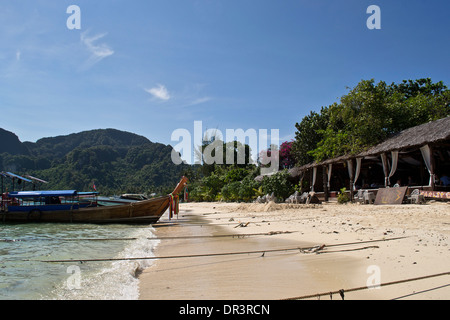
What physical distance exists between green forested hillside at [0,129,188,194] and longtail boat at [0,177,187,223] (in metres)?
44.8

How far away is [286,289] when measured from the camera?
3.25 m

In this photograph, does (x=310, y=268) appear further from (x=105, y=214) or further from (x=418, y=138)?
(x=418, y=138)

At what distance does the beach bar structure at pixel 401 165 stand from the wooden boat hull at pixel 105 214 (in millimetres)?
10002

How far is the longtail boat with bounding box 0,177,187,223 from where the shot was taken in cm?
1241

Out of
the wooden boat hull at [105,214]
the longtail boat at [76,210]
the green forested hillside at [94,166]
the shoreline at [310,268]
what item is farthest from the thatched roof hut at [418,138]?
the green forested hillside at [94,166]

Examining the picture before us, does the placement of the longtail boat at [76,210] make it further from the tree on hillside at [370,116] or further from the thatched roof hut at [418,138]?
the tree on hillside at [370,116]

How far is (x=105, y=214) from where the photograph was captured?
42.1ft

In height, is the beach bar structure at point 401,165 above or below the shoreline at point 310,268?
above

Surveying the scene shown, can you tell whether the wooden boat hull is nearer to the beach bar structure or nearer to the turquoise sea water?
the turquoise sea water

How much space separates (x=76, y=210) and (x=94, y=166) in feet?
242

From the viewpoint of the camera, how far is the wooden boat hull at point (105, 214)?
12398 mm

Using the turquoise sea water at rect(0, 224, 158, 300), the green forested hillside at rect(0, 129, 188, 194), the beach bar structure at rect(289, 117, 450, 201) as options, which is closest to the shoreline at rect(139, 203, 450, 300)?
the turquoise sea water at rect(0, 224, 158, 300)
